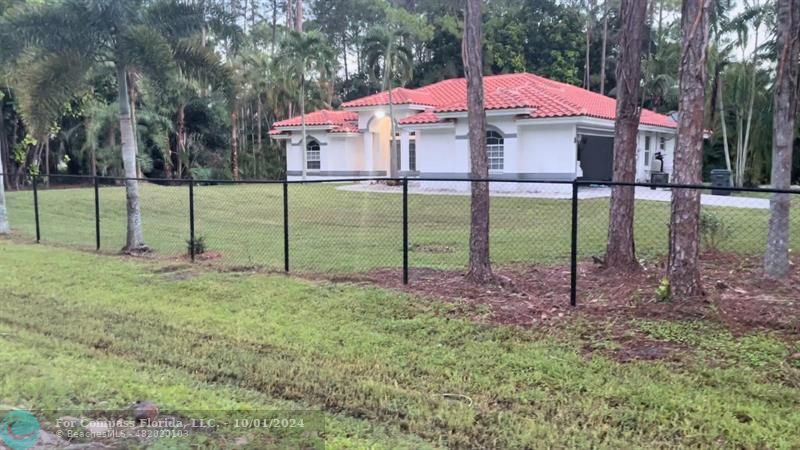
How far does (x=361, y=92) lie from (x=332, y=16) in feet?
24.3

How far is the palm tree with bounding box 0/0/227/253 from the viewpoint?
10.3 meters

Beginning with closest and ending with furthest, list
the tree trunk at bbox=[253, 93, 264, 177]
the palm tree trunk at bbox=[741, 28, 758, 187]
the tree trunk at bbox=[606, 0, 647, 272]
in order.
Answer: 1. the tree trunk at bbox=[606, 0, 647, 272]
2. the palm tree trunk at bbox=[741, 28, 758, 187]
3. the tree trunk at bbox=[253, 93, 264, 177]

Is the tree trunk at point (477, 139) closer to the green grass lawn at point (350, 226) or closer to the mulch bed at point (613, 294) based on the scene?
the mulch bed at point (613, 294)

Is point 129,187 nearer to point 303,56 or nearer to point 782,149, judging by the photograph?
point 782,149

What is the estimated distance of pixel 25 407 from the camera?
13.4 ft

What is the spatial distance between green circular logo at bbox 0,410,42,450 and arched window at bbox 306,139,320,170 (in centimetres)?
2995

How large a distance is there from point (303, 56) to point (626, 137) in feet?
82.7

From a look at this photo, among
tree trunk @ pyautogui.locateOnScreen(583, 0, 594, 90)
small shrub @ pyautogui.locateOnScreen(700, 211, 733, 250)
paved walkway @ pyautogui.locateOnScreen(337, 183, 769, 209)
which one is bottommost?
small shrub @ pyautogui.locateOnScreen(700, 211, 733, 250)

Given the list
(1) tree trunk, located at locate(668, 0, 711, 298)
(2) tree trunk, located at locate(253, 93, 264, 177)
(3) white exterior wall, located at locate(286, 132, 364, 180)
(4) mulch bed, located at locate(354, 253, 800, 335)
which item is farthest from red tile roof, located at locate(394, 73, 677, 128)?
(1) tree trunk, located at locate(668, 0, 711, 298)

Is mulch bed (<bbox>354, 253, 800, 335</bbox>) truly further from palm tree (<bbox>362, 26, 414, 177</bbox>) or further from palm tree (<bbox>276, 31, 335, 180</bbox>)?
palm tree (<bbox>276, 31, 335, 180</bbox>)

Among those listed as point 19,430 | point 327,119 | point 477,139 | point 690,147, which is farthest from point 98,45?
point 327,119

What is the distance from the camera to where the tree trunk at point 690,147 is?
6316 mm

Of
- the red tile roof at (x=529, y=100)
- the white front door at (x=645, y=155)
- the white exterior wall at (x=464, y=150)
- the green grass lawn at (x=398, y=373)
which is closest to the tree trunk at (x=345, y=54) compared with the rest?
the white exterior wall at (x=464, y=150)

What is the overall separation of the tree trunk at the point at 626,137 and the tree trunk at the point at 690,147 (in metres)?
1.91
